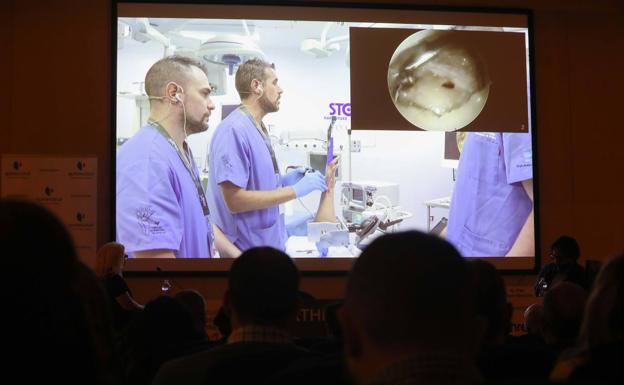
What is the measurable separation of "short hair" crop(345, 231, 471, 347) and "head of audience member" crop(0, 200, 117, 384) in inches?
15.2

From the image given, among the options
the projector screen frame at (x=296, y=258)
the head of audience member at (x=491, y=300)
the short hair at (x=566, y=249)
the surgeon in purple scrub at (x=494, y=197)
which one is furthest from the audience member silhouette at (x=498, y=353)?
the surgeon in purple scrub at (x=494, y=197)

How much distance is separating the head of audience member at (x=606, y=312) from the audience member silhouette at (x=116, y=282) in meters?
3.22

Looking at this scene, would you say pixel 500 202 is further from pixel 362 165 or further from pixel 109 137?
pixel 109 137

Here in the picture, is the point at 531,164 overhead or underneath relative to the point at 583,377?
overhead

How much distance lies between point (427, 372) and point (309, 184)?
4693 millimetres

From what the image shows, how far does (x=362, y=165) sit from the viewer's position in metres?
5.62

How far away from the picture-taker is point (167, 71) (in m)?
5.50

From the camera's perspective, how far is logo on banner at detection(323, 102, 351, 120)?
18.4ft

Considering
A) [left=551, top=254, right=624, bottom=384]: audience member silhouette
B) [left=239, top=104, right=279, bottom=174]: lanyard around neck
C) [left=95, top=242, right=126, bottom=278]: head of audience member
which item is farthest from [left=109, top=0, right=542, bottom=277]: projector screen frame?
[left=551, top=254, right=624, bottom=384]: audience member silhouette

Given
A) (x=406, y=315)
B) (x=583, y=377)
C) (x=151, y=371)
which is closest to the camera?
(x=406, y=315)

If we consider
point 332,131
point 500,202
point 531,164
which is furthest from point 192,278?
point 531,164

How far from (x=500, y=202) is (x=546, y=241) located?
0.54 m

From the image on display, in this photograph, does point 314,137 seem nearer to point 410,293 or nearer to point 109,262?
point 109,262

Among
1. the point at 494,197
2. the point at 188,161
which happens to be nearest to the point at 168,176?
the point at 188,161
